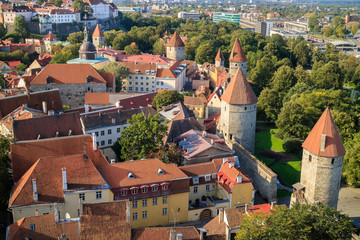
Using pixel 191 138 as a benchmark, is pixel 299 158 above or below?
below

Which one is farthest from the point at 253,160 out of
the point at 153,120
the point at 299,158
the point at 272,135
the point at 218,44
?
the point at 218,44

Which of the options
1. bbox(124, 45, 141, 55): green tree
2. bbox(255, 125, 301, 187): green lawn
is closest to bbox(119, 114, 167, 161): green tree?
bbox(255, 125, 301, 187): green lawn

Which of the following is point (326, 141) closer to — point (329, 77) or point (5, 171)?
point (5, 171)

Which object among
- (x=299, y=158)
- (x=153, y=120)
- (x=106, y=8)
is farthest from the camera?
(x=106, y=8)

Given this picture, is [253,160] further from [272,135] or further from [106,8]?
[106,8]

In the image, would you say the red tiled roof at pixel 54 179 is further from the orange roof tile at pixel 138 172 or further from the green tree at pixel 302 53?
the green tree at pixel 302 53

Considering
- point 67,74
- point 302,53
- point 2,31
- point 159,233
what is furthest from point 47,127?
point 302,53

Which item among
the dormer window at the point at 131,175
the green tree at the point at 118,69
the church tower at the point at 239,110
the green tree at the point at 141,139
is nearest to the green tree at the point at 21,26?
the green tree at the point at 118,69
